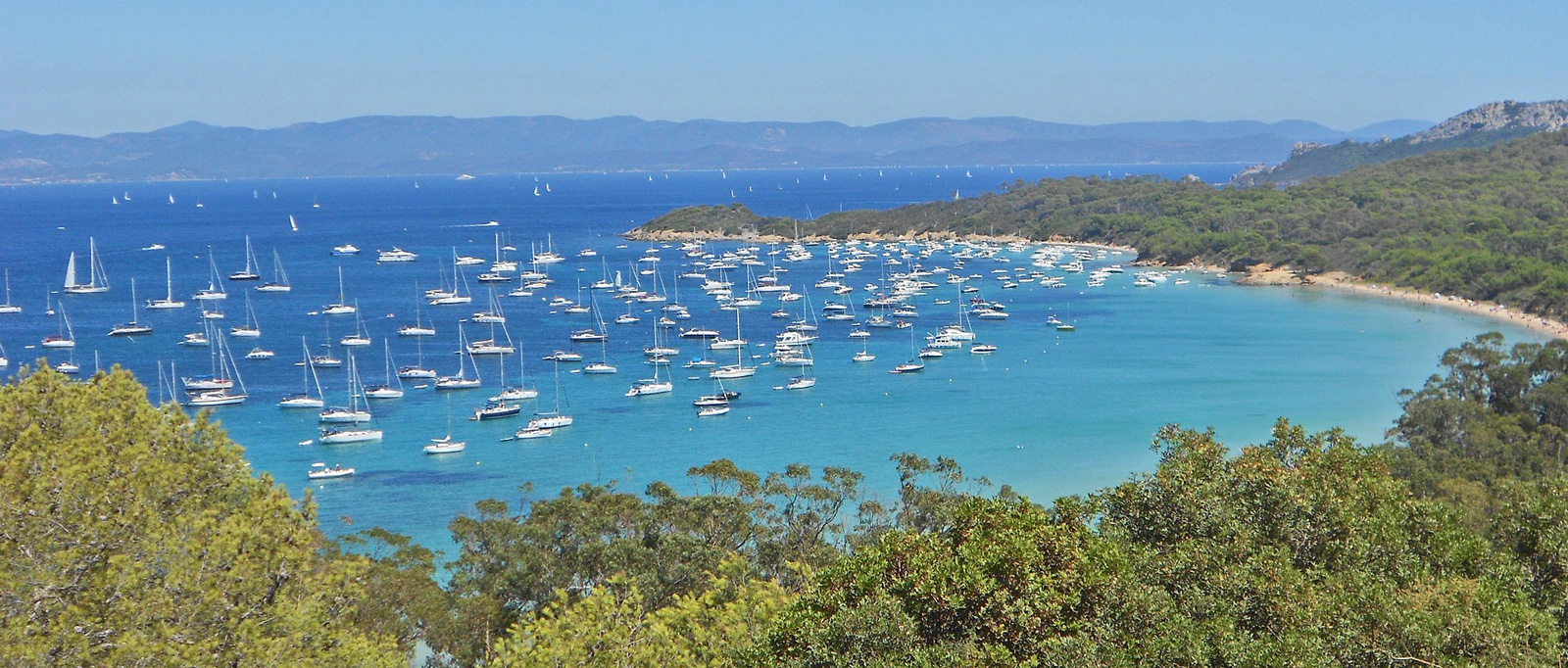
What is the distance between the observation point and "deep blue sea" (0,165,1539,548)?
38594 mm

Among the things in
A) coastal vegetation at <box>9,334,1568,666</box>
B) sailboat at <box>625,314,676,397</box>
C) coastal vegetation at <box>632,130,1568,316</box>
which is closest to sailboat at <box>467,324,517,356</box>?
sailboat at <box>625,314,676,397</box>

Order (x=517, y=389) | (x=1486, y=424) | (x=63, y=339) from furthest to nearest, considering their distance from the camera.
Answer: (x=63, y=339) < (x=517, y=389) < (x=1486, y=424)

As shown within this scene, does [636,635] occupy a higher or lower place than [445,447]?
higher

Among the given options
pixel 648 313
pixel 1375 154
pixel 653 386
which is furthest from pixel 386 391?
pixel 1375 154

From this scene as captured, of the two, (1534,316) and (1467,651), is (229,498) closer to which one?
(1467,651)

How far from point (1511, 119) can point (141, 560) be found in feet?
715

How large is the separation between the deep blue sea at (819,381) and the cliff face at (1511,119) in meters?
131

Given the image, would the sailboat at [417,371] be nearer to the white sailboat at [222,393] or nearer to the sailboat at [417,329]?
the white sailboat at [222,393]

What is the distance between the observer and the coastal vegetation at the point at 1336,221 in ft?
241

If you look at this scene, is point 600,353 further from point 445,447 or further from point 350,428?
point 445,447

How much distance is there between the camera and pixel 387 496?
116 ft

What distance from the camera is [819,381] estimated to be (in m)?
52.7

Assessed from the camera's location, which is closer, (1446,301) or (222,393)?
(222,393)

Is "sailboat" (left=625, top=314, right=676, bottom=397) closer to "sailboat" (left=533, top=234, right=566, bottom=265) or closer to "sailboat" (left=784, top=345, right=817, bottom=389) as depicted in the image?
"sailboat" (left=784, top=345, right=817, bottom=389)
